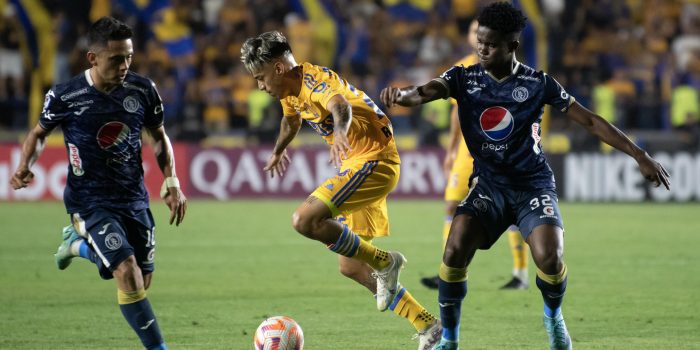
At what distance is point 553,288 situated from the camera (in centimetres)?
630

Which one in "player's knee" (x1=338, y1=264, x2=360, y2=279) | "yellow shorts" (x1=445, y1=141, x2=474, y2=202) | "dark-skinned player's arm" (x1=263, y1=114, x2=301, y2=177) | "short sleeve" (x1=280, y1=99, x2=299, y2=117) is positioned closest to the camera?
"player's knee" (x1=338, y1=264, x2=360, y2=279)

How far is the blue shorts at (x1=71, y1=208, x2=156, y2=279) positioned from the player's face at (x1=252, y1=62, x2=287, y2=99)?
41.6 inches

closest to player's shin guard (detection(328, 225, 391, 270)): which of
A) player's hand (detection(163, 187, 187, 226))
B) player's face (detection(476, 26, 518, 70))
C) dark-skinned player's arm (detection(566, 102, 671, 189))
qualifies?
player's hand (detection(163, 187, 187, 226))

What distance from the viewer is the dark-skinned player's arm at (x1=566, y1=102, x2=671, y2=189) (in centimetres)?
620

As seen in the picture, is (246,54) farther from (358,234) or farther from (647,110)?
(647,110)

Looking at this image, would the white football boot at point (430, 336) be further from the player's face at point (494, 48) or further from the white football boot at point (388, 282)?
the player's face at point (494, 48)

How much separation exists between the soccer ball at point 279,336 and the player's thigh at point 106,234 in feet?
2.90

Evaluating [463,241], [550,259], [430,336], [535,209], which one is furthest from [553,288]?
[430,336]

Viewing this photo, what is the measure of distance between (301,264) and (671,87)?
12219 mm

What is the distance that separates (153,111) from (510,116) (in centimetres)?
214

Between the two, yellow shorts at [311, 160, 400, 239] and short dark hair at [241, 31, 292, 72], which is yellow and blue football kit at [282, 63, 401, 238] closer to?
yellow shorts at [311, 160, 400, 239]

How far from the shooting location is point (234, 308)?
353 inches

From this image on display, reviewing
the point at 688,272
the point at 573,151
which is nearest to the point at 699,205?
the point at 573,151

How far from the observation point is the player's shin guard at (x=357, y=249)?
6859 mm
